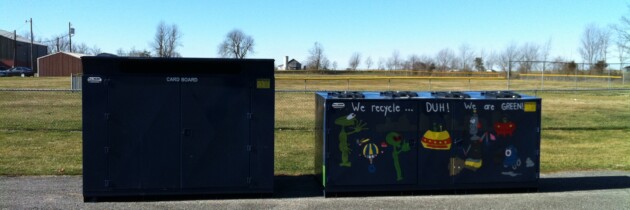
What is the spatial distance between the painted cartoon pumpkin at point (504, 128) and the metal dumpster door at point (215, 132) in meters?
2.93

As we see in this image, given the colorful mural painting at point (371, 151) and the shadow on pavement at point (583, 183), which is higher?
the colorful mural painting at point (371, 151)

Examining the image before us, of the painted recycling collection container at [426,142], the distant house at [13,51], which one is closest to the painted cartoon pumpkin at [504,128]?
the painted recycling collection container at [426,142]

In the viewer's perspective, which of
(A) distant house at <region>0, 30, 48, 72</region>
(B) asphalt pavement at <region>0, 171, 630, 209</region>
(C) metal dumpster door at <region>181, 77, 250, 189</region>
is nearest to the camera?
(B) asphalt pavement at <region>0, 171, 630, 209</region>

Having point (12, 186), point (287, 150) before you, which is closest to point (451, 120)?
point (287, 150)

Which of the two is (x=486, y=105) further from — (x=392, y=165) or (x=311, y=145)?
(x=311, y=145)

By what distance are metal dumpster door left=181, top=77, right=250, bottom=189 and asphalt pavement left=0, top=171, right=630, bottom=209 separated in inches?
10.6

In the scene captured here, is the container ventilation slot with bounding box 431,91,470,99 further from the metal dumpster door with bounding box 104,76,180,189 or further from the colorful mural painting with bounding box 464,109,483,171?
the metal dumpster door with bounding box 104,76,180,189

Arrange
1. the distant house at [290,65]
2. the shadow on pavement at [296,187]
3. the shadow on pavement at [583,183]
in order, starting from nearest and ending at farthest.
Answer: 1. the shadow on pavement at [296,187]
2. the shadow on pavement at [583,183]
3. the distant house at [290,65]

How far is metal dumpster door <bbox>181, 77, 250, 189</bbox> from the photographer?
6406 millimetres

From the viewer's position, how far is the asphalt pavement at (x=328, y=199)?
6.27 metres

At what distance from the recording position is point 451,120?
6.80m

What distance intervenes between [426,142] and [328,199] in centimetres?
132

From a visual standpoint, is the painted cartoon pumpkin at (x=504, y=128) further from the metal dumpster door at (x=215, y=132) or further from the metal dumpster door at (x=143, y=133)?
the metal dumpster door at (x=143, y=133)

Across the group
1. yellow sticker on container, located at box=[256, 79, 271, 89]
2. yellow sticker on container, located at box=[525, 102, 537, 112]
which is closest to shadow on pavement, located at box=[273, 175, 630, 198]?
yellow sticker on container, located at box=[525, 102, 537, 112]
